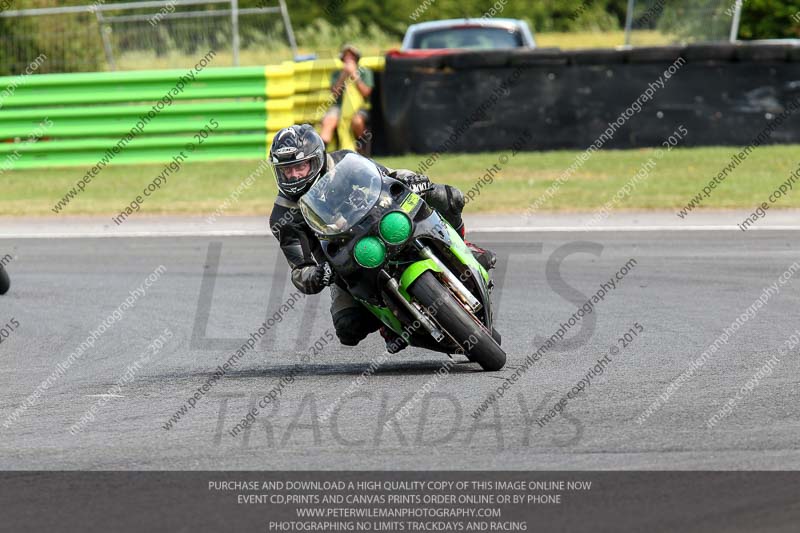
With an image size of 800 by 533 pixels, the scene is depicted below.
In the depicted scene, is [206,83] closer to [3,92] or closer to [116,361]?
[3,92]

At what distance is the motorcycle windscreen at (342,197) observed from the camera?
7016 millimetres

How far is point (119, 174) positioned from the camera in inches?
765

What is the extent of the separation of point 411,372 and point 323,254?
833mm

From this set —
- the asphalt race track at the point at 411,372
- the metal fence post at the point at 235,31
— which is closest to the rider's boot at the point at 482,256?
the asphalt race track at the point at 411,372

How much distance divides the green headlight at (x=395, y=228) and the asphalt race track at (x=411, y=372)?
782 mm

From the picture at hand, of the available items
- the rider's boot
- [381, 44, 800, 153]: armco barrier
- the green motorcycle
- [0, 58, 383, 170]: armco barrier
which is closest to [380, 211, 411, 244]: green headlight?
the green motorcycle

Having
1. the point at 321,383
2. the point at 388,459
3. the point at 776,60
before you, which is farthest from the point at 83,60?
the point at 388,459

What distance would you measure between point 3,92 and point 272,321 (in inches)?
461

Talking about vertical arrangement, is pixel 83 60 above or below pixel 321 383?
below

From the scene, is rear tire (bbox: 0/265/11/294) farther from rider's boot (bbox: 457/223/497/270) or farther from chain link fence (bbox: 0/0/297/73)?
chain link fence (bbox: 0/0/297/73)

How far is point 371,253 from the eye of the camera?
22.7 ft

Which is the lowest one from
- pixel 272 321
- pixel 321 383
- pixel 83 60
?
pixel 83 60

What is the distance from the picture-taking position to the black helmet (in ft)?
23.9

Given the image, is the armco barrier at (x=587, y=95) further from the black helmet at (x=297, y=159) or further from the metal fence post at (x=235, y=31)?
the black helmet at (x=297, y=159)
